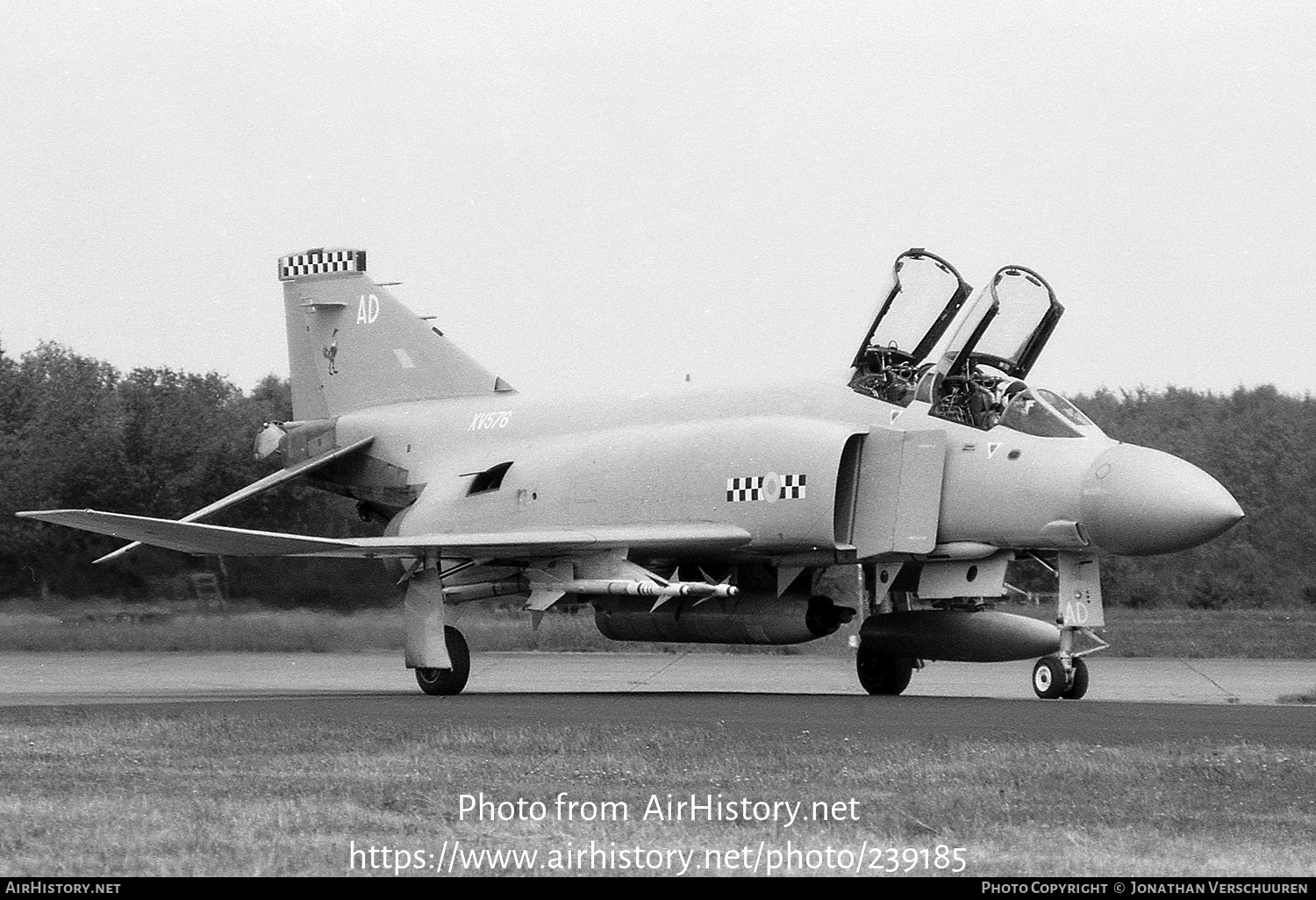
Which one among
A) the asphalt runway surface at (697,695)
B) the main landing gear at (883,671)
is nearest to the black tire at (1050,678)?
the asphalt runway surface at (697,695)

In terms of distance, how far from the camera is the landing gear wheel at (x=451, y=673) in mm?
16094

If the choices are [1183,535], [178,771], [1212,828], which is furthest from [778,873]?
[1183,535]

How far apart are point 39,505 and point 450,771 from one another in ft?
56.4

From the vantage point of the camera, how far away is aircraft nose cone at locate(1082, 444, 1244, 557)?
13.6m

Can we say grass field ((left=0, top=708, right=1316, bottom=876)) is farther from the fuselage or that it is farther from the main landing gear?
the main landing gear

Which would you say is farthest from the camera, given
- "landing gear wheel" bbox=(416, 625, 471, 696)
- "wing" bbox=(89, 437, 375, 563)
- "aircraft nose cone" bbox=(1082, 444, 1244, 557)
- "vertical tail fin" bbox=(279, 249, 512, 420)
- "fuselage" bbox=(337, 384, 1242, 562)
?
"vertical tail fin" bbox=(279, 249, 512, 420)

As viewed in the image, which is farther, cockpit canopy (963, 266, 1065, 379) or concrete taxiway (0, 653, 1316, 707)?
concrete taxiway (0, 653, 1316, 707)

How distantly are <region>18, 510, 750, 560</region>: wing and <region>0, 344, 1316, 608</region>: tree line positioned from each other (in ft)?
20.2

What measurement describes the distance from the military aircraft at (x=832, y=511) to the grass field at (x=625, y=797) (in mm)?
4345

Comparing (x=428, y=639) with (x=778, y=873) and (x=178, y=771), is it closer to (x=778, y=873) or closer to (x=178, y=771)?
(x=178, y=771)

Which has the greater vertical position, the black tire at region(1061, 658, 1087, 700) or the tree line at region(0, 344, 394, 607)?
the tree line at region(0, 344, 394, 607)

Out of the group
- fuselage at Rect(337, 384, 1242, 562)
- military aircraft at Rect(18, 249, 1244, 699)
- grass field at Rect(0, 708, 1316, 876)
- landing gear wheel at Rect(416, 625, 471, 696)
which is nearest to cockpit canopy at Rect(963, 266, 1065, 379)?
military aircraft at Rect(18, 249, 1244, 699)

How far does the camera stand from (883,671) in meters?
16.2

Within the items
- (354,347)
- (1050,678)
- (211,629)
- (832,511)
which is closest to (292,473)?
(354,347)
